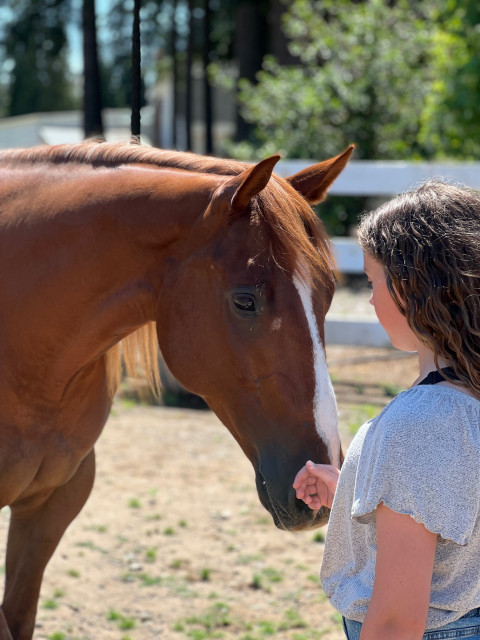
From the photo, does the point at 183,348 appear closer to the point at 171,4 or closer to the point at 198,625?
the point at 198,625

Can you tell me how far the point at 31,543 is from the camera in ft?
7.97

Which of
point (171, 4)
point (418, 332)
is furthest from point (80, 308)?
point (171, 4)

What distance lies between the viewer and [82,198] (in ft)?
7.05

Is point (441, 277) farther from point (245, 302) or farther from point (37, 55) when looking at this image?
point (37, 55)

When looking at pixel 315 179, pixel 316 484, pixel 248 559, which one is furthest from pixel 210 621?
pixel 315 179

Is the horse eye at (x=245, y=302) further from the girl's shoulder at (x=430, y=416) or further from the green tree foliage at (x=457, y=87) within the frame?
the green tree foliage at (x=457, y=87)

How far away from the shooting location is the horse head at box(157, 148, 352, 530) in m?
1.86

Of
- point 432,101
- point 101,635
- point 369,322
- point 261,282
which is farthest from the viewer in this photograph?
point 432,101

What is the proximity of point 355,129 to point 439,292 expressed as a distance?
10.3 m

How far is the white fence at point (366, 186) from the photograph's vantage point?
6.96m

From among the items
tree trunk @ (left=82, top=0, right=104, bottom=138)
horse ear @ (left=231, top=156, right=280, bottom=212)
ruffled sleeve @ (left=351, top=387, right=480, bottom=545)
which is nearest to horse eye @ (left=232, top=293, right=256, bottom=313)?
horse ear @ (left=231, top=156, right=280, bottom=212)

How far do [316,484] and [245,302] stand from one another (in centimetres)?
47

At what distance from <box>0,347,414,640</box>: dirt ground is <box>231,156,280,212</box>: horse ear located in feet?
6.71

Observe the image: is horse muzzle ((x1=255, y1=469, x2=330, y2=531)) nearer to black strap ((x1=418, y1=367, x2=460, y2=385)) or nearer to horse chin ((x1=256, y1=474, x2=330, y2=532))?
horse chin ((x1=256, y1=474, x2=330, y2=532))
